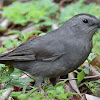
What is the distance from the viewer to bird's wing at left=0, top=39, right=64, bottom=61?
13.0ft

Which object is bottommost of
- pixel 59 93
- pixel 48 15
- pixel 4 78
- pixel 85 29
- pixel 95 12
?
pixel 59 93

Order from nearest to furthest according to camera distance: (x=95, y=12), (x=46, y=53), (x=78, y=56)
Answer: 1. (x=78, y=56)
2. (x=46, y=53)
3. (x=95, y=12)

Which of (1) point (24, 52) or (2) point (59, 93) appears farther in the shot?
(1) point (24, 52)

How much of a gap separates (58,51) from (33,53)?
0.49m

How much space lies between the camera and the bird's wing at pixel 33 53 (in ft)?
13.0

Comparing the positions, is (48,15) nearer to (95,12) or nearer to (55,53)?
(95,12)

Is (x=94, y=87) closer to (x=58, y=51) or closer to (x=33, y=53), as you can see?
(x=58, y=51)

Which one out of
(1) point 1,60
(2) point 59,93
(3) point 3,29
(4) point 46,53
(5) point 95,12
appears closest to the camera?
(2) point 59,93

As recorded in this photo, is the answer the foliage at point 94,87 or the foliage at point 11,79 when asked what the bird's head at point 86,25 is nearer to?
the foliage at point 94,87

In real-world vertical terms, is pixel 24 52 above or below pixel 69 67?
above

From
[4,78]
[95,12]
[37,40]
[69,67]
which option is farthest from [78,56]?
[95,12]

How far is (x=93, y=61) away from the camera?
14.3ft

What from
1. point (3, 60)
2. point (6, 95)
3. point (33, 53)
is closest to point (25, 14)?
point (3, 60)

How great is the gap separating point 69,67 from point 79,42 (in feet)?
1.44
